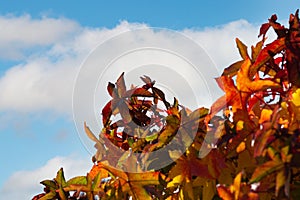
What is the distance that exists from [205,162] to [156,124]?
1.17ft

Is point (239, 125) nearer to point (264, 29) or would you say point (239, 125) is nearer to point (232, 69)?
point (232, 69)

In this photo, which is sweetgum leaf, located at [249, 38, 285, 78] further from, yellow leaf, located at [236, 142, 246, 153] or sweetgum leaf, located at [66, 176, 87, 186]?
sweetgum leaf, located at [66, 176, 87, 186]

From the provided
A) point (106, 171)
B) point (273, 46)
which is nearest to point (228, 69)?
point (273, 46)

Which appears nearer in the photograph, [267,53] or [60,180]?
[267,53]

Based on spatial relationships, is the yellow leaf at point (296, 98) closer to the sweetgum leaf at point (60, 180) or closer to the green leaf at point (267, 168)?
the green leaf at point (267, 168)

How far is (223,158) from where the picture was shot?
117 cm

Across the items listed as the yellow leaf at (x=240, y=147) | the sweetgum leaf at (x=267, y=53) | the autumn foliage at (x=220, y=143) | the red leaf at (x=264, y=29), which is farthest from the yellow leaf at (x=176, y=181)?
the red leaf at (x=264, y=29)

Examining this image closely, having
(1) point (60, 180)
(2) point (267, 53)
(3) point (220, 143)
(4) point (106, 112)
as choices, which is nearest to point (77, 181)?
(1) point (60, 180)

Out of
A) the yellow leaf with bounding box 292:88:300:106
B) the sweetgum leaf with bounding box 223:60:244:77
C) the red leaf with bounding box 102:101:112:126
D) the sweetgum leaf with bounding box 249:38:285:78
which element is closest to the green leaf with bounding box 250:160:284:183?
the yellow leaf with bounding box 292:88:300:106

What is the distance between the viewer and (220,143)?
1144 mm

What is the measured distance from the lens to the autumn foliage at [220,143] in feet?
3.31

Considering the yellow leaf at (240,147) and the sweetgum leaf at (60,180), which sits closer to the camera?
the yellow leaf at (240,147)

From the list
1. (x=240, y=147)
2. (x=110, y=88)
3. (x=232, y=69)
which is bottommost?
(x=240, y=147)

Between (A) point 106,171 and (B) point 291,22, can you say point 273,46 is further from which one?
(A) point 106,171
